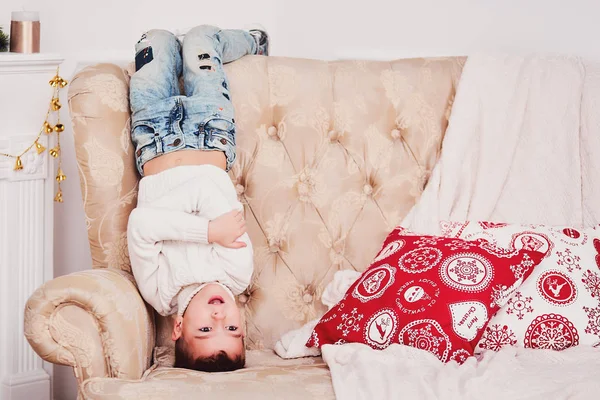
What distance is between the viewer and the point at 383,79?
2.06 m

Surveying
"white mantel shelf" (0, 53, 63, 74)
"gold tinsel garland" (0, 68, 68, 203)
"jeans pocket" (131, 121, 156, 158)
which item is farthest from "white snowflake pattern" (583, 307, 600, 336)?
"white mantel shelf" (0, 53, 63, 74)

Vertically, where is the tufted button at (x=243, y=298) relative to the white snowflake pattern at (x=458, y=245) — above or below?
below

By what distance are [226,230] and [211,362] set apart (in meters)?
0.29

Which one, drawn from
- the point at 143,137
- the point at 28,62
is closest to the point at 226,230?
the point at 143,137

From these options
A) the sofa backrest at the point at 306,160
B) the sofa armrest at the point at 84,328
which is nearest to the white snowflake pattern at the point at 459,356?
the sofa backrest at the point at 306,160

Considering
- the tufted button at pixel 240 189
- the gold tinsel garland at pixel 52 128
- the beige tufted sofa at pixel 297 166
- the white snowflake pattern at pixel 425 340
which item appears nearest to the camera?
the white snowflake pattern at pixel 425 340

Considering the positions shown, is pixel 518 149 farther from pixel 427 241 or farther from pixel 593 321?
pixel 593 321

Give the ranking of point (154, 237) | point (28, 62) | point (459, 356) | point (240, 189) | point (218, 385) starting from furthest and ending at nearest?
point (28, 62)
point (240, 189)
point (154, 237)
point (459, 356)
point (218, 385)

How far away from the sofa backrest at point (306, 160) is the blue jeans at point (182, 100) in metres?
0.05

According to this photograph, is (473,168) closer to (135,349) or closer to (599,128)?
(599,128)

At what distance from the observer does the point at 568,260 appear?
1.80m

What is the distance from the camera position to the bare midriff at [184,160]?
1.88m

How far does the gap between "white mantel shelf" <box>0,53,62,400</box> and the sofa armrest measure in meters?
0.63

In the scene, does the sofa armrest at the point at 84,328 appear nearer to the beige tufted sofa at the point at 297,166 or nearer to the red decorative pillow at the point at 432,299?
the beige tufted sofa at the point at 297,166
